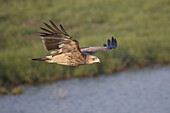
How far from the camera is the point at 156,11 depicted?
26406 mm

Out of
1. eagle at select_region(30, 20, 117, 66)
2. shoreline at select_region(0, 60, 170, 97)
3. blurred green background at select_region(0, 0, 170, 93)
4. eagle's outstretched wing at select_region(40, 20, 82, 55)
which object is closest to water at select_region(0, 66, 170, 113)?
shoreline at select_region(0, 60, 170, 97)

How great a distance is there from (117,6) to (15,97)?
14342 mm

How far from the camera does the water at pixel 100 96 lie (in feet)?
43.2

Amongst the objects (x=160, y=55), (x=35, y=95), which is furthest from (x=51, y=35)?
(x=160, y=55)

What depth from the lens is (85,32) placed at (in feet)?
70.8

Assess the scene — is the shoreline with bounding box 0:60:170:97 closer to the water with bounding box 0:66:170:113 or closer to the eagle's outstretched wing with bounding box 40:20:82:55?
the water with bounding box 0:66:170:113

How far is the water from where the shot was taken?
13156 mm

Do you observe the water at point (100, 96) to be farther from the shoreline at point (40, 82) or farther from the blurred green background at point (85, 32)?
the blurred green background at point (85, 32)

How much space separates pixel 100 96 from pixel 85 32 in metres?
7.61

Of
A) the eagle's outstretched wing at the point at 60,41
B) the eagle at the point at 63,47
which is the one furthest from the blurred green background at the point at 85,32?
the eagle's outstretched wing at the point at 60,41

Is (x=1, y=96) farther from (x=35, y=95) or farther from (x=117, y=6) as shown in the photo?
(x=117, y=6)

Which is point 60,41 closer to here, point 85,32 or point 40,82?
point 40,82

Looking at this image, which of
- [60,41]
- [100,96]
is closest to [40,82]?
[100,96]

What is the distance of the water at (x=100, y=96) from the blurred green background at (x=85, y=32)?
69 centimetres
